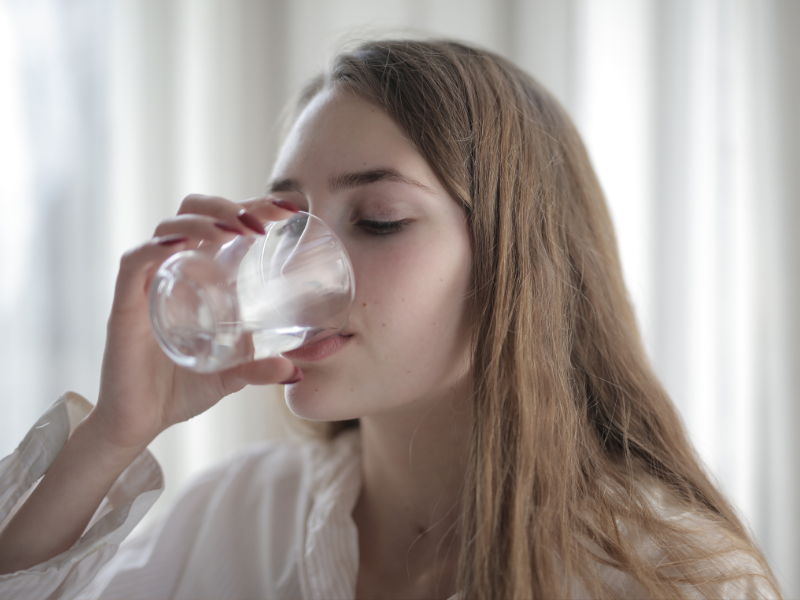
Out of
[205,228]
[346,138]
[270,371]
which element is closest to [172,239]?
[205,228]

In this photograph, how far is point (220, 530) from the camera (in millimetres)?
1189

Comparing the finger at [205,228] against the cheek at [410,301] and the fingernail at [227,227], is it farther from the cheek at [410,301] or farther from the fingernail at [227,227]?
the cheek at [410,301]

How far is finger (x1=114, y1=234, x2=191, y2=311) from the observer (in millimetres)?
714

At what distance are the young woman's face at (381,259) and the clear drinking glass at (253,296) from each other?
2.8 inches

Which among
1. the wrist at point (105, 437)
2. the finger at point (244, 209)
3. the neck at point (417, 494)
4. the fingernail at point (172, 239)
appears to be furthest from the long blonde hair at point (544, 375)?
the wrist at point (105, 437)

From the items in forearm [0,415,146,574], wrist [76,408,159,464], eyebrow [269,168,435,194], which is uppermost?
eyebrow [269,168,435,194]

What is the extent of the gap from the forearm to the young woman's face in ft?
1.03

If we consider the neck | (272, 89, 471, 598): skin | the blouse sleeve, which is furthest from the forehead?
the blouse sleeve

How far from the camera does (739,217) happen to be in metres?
1.46

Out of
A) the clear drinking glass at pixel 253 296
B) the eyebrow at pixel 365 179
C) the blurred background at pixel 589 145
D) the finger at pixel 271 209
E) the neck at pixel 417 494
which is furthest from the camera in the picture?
the blurred background at pixel 589 145

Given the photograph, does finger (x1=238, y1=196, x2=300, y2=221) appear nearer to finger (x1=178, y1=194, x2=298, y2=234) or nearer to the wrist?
finger (x1=178, y1=194, x2=298, y2=234)

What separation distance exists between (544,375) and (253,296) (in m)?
0.48

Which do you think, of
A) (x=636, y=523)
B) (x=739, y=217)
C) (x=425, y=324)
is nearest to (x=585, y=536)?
(x=636, y=523)

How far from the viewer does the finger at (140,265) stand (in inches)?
28.1
